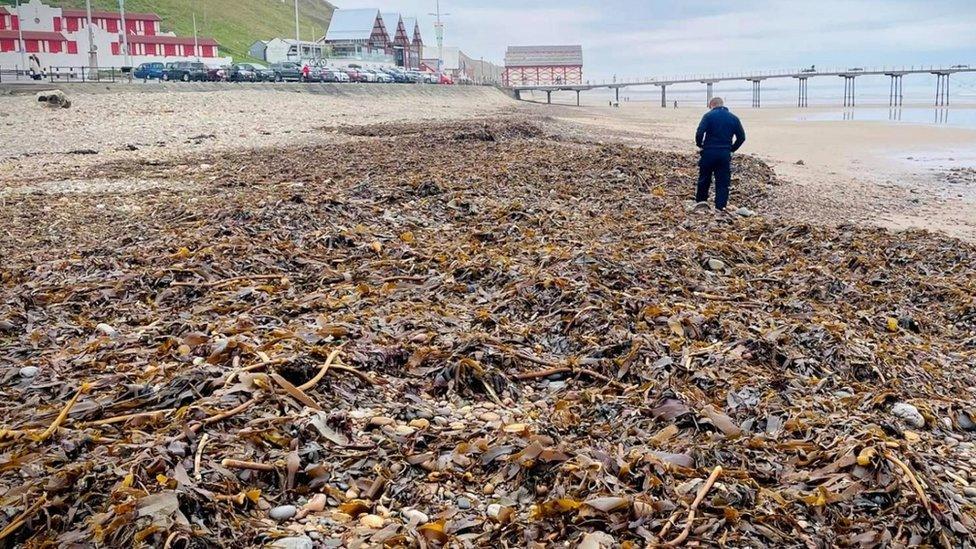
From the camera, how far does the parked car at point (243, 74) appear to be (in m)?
44.6

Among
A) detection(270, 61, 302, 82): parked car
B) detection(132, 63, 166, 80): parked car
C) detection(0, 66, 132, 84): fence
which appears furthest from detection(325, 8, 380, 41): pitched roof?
detection(0, 66, 132, 84): fence

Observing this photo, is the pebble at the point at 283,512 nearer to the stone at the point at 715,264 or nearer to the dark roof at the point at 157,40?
the stone at the point at 715,264

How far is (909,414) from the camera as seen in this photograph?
13.8 feet

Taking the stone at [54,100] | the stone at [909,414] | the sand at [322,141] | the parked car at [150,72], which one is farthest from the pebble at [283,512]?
the parked car at [150,72]

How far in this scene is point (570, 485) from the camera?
3326mm

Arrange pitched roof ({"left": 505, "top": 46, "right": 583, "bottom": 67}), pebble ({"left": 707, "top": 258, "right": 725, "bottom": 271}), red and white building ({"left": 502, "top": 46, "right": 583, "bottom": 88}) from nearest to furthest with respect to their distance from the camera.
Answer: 1. pebble ({"left": 707, "top": 258, "right": 725, "bottom": 271})
2. red and white building ({"left": 502, "top": 46, "right": 583, "bottom": 88})
3. pitched roof ({"left": 505, "top": 46, "right": 583, "bottom": 67})

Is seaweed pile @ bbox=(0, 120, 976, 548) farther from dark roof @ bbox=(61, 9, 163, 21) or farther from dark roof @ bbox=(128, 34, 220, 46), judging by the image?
dark roof @ bbox=(128, 34, 220, 46)

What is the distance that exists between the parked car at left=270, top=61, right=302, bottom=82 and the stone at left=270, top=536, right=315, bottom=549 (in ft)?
158

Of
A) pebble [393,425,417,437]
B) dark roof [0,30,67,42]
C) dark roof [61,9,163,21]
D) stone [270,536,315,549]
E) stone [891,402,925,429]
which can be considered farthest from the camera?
dark roof [61,9,163,21]

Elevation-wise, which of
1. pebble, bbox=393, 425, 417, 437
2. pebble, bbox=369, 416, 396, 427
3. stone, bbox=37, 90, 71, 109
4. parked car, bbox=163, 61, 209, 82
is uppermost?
parked car, bbox=163, 61, 209, 82

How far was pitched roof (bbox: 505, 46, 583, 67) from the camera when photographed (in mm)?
106500

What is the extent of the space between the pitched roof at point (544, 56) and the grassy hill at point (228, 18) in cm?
2644

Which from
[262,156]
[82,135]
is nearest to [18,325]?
[262,156]

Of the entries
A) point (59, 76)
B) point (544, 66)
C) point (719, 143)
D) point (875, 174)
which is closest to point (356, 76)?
point (59, 76)
